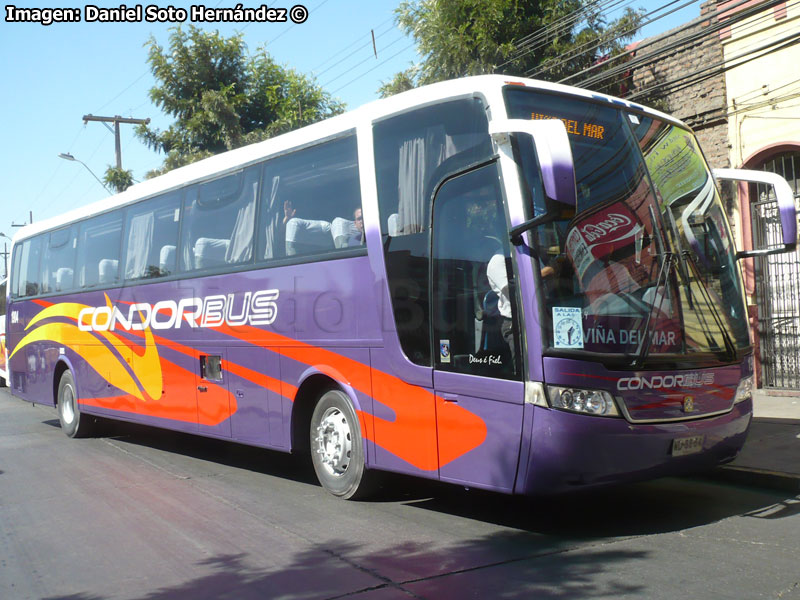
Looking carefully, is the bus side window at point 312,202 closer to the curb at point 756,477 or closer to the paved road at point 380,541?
the paved road at point 380,541

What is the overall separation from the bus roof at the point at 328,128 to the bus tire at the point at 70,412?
2.59m

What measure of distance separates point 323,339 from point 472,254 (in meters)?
2.04

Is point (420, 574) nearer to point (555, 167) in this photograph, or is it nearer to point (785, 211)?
point (555, 167)

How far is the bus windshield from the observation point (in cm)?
573

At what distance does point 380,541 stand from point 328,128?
3.76m

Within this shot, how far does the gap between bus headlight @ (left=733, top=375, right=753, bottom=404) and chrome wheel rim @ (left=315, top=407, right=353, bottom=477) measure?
10.3ft

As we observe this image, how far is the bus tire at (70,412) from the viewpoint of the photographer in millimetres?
12977

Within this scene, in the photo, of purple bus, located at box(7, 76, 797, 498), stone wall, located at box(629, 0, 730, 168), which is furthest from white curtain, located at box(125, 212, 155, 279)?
stone wall, located at box(629, 0, 730, 168)

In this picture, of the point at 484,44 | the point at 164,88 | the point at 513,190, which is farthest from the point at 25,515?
the point at 164,88

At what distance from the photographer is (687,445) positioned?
20.0ft

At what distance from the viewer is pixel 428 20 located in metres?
15.9

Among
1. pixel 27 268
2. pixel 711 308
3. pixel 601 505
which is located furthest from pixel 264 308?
pixel 27 268

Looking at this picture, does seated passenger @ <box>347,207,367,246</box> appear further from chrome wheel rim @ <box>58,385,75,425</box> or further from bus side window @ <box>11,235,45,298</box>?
bus side window @ <box>11,235,45,298</box>

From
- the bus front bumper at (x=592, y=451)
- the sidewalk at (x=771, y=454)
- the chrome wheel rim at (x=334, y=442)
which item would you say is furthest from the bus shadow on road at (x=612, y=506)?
the chrome wheel rim at (x=334, y=442)
